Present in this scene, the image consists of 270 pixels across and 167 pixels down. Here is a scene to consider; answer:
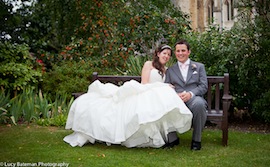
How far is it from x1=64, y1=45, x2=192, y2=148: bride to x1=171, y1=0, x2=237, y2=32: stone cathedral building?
Answer: 1949 cm

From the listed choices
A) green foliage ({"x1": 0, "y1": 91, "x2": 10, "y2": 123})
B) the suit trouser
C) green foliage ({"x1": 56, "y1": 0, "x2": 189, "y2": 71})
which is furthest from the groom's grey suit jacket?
green foliage ({"x1": 56, "y1": 0, "x2": 189, "y2": 71})

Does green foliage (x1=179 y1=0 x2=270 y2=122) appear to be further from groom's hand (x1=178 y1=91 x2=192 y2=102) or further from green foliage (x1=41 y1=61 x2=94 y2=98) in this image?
green foliage (x1=41 y1=61 x2=94 y2=98)

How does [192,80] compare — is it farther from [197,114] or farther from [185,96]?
[197,114]

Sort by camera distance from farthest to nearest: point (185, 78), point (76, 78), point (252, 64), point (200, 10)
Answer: point (200, 10) → point (76, 78) → point (252, 64) → point (185, 78)

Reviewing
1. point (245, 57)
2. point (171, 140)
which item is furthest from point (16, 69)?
point (245, 57)

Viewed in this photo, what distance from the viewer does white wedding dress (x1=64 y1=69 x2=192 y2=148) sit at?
19.2 ft

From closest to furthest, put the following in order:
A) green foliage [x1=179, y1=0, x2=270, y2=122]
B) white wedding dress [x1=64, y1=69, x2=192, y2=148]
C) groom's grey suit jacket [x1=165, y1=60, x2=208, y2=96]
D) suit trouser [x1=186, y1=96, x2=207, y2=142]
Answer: white wedding dress [x1=64, y1=69, x2=192, y2=148]
suit trouser [x1=186, y1=96, x2=207, y2=142]
groom's grey suit jacket [x1=165, y1=60, x2=208, y2=96]
green foliage [x1=179, y1=0, x2=270, y2=122]

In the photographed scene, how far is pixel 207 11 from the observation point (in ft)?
94.0

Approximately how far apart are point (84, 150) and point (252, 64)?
3571 mm

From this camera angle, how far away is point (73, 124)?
6.38 m

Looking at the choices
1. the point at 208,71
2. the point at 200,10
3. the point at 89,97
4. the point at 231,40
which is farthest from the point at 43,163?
the point at 200,10

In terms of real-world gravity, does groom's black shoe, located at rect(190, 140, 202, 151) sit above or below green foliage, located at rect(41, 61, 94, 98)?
below

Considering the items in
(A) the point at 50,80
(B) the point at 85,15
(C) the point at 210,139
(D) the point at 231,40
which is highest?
(B) the point at 85,15

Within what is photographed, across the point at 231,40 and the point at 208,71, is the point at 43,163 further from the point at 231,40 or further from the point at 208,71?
the point at 231,40
